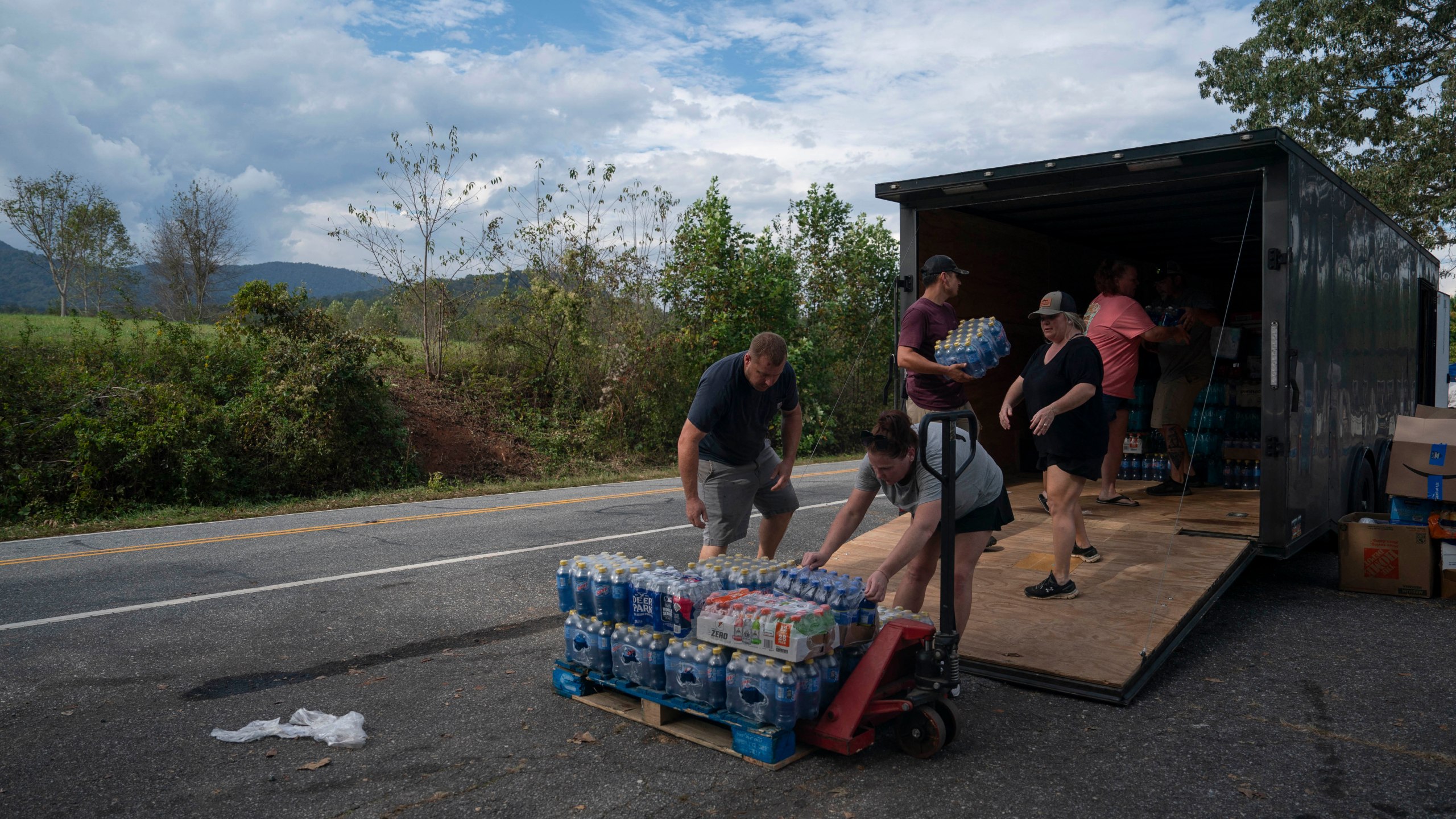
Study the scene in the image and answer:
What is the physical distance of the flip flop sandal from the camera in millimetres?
8289

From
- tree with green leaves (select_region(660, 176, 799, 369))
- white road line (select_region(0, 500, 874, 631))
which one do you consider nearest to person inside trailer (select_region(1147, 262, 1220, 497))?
white road line (select_region(0, 500, 874, 631))

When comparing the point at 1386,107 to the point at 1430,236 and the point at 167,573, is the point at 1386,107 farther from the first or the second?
the point at 167,573

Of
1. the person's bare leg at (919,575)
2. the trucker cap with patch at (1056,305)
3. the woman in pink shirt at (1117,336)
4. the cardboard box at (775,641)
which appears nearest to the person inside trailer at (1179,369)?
the woman in pink shirt at (1117,336)

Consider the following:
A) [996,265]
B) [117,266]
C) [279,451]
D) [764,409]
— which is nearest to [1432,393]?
[996,265]

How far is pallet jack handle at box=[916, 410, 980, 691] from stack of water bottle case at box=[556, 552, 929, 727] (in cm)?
22

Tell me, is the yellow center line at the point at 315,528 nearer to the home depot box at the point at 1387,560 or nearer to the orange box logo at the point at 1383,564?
the home depot box at the point at 1387,560

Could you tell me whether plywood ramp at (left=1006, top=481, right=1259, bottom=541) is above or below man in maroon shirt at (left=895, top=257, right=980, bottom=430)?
below

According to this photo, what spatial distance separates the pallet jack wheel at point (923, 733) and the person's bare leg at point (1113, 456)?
4996 mm

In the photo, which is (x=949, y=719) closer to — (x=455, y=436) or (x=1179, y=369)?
(x=1179, y=369)

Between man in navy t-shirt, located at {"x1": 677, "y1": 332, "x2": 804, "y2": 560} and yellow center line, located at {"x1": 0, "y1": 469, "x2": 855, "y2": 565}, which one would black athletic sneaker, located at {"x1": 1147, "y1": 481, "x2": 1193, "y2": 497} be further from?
yellow center line, located at {"x1": 0, "y1": 469, "x2": 855, "y2": 565}

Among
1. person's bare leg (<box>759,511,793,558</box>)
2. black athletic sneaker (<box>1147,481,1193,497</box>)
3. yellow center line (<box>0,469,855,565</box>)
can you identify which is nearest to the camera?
person's bare leg (<box>759,511,793,558</box>)

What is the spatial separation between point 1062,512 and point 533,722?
3.35 meters

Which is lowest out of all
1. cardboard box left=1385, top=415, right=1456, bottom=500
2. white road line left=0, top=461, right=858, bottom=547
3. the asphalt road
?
white road line left=0, top=461, right=858, bottom=547

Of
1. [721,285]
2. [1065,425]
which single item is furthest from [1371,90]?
[1065,425]
